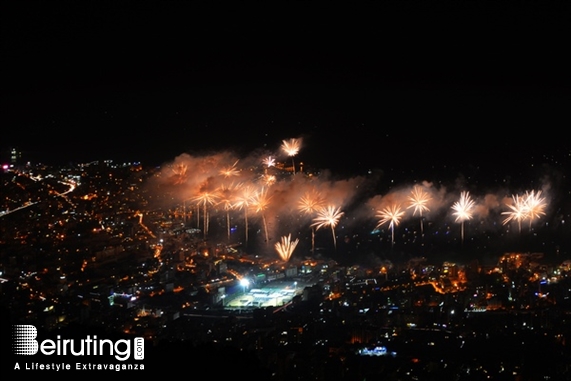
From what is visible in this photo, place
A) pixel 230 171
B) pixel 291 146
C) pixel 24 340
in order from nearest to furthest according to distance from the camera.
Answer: pixel 24 340
pixel 230 171
pixel 291 146

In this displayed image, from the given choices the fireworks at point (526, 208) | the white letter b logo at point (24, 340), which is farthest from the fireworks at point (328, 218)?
the white letter b logo at point (24, 340)

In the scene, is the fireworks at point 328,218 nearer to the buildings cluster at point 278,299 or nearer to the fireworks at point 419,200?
the buildings cluster at point 278,299

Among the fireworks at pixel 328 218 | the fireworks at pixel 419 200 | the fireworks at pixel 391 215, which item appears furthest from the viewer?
the fireworks at pixel 419 200

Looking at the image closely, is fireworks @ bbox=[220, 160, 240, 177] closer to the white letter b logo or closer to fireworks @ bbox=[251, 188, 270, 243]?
fireworks @ bbox=[251, 188, 270, 243]

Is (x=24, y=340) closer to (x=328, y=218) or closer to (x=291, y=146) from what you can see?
(x=328, y=218)

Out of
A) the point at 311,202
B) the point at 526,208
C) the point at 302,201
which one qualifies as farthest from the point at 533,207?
the point at 302,201

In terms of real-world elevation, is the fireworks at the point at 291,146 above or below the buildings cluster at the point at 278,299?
above
